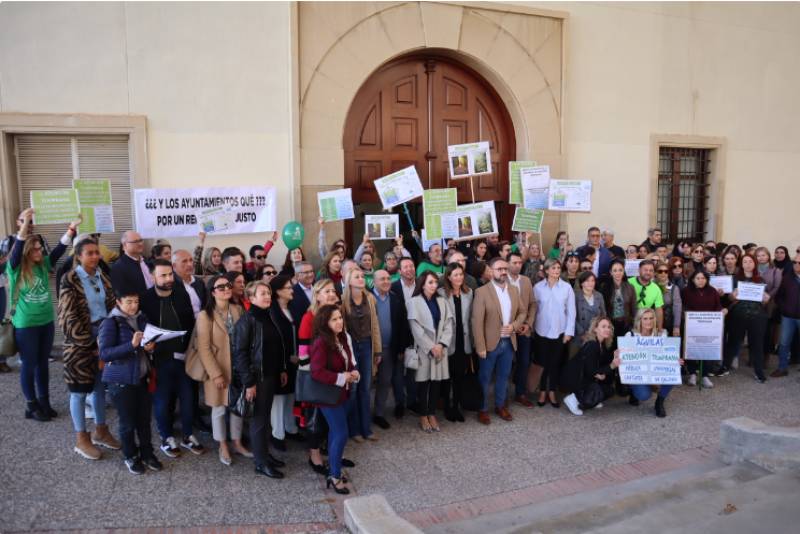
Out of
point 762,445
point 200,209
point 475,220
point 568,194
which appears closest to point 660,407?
point 762,445

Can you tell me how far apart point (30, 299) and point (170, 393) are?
184cm

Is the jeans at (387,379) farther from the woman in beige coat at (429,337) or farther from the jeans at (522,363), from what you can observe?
the jeans at (522,363)

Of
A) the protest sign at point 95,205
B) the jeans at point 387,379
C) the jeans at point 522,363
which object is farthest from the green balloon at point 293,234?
the jeans at point 522,363

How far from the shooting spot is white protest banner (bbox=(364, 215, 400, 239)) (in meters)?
8.59

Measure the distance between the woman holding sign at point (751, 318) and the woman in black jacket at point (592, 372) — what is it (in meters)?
2.74

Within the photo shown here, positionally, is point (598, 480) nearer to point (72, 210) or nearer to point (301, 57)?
point (72, 210)

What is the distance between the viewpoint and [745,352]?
956 cm

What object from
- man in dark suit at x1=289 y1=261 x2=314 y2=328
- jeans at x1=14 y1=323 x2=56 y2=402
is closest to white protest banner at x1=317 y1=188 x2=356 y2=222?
man in dark suit at x1=289 y1=261 x2=314 y2=328

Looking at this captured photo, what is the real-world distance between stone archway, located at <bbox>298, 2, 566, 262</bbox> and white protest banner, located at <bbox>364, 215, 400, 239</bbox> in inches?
36.9

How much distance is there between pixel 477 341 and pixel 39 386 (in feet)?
15.3

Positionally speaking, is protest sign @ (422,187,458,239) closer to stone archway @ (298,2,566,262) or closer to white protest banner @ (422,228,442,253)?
white protest banner @ (422,228,442,253)

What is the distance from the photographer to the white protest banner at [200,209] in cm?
799

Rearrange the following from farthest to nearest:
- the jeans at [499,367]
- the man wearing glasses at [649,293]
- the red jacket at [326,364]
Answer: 1. the man wearing glasses at [649,293]
2. the jeans at [499,367]
3. the red jacket at [326,364]

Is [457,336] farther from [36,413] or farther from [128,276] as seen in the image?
[36,413]
